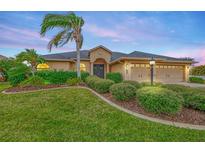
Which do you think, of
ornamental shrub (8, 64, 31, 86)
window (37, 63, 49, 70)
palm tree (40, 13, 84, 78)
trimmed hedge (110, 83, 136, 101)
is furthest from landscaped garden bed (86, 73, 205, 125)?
window (37, 63, 49, 70)

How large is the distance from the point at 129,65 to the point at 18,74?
10939mm

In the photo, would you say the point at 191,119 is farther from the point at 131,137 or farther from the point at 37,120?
the point at 37,120

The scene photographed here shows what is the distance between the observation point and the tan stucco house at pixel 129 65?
17.5 meters

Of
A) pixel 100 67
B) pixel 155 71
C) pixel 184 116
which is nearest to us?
pixel 184 116

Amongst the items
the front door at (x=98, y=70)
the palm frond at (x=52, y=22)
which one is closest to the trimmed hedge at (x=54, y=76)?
the palm frond at (x=52, y=22)

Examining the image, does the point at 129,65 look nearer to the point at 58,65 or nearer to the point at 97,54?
the point at 97,54

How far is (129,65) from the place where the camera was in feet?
56.4

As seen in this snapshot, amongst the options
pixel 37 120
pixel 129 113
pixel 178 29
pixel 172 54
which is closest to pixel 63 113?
pixel 37 120

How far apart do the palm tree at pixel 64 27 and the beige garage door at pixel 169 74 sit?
1028cm

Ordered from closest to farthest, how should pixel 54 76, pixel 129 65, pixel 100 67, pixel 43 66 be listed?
pixel 54 76, pixel 129 65, pixel 43 66, pixel 100 67

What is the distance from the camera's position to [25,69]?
12969 millimetres

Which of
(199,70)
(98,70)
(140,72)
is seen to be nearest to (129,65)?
(140,72)

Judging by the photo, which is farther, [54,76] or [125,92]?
[54,76]
